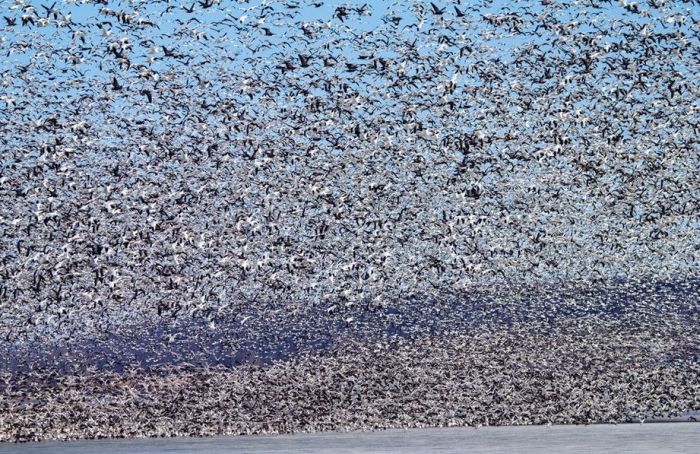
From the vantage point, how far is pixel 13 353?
3159 cm

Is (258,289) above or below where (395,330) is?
above

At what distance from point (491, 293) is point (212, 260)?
840cm

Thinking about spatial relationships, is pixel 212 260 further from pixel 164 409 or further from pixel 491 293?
pixel 491 293

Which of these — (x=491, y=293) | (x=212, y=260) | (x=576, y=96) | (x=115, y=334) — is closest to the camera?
(x=576, y=96)

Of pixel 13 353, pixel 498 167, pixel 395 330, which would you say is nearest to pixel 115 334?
pixel 13 353

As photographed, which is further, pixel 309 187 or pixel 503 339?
pixel 503 339

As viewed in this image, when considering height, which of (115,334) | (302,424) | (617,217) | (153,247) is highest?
(617,217)

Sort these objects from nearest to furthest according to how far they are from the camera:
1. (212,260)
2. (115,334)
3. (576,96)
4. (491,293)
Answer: (576,96)
(212,260)
(115,334)
(491,293)

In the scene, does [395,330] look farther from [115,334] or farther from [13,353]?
[13,353]

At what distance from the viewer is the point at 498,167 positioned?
93.2ft

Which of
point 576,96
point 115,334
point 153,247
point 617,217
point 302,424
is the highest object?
point 576,96

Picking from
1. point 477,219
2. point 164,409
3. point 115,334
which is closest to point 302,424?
point 164,409

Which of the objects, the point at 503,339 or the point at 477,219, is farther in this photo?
the point at 503,339

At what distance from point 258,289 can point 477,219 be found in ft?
19.4
